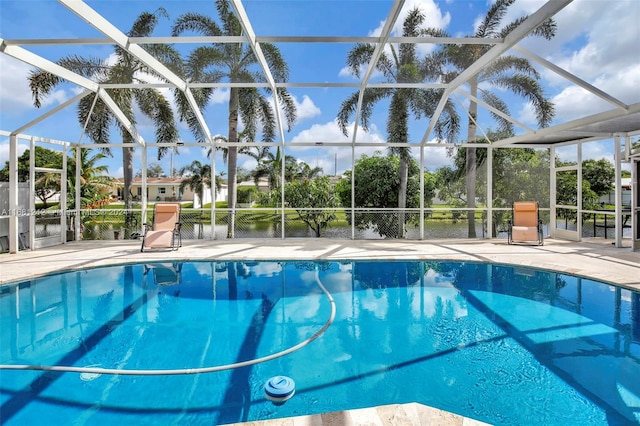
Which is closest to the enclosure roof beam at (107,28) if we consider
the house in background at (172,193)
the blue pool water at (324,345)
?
the blue pool water at (324,345)

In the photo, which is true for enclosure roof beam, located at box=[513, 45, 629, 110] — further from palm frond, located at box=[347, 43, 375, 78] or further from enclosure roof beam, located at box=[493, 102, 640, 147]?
palm frond, located at box=[347, 43, 375, 78]

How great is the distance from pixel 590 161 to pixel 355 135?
20690 millimetres

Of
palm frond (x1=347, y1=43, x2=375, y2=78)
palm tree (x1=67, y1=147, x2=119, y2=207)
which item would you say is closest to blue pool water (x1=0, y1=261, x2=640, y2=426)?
palm frond (x1=347, y1=43, x2=375, y2=78)

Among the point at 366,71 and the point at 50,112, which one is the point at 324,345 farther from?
the point at 50,112

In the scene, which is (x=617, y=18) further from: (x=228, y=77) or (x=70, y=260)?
(x=70, y=260)

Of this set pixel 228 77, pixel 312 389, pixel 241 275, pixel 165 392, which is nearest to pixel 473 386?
pixel 312 389

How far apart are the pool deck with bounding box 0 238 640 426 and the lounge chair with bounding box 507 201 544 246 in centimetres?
32

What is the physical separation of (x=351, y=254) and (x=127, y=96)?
31.5 feet

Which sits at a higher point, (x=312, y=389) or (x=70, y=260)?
(x=70, y=260)

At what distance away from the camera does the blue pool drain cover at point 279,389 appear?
284cm

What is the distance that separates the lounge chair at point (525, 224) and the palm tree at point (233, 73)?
26.5 ft

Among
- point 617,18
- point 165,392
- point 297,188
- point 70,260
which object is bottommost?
point 165,392

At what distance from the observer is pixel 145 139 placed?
34.6ft

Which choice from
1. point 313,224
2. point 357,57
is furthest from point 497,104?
point 313,224
